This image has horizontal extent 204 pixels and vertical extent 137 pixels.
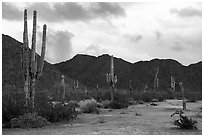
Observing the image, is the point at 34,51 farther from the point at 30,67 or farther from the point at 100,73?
the point at 100,73

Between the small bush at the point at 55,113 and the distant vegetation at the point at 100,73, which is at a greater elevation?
the distant vegetation at the point at 100,73

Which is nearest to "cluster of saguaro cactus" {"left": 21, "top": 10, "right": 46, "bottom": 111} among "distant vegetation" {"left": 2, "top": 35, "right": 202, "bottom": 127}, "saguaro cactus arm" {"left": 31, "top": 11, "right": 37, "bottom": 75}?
"saguaro cactus arm" {"left": 31, "top": 11, "right": 37, "bottom": 75}

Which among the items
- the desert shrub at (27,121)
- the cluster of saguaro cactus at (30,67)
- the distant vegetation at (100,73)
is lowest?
the desert shrub at (27,121)

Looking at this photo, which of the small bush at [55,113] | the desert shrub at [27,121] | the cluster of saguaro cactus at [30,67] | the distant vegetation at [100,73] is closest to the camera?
the desert shrub at [27,121]

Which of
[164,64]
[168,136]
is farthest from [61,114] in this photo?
[164,64]

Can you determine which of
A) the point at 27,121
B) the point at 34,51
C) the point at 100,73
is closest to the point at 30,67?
the point at 34,51

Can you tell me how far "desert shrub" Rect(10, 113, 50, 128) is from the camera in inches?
455

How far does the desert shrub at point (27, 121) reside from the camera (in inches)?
455

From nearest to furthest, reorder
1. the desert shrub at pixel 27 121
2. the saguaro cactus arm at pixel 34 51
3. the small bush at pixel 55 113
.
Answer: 1. the desert shrub at pixel 27 121
2. the small bush at pixel 55 113
3. the saguaro cactus arm at pixel 34 51

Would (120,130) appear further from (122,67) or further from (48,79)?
(122,67)

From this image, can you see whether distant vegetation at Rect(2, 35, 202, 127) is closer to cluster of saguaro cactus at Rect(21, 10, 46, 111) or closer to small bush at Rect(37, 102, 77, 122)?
cluster of saguaro cactus at Rect(21, 10, 46, 111)

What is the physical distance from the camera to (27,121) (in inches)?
459

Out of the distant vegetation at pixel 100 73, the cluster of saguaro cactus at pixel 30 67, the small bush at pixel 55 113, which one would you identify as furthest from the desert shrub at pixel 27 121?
the distant vegetation at pixel 100 73

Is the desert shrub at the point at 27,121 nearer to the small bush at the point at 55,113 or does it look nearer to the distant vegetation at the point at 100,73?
the small bush at the point at 55,113
